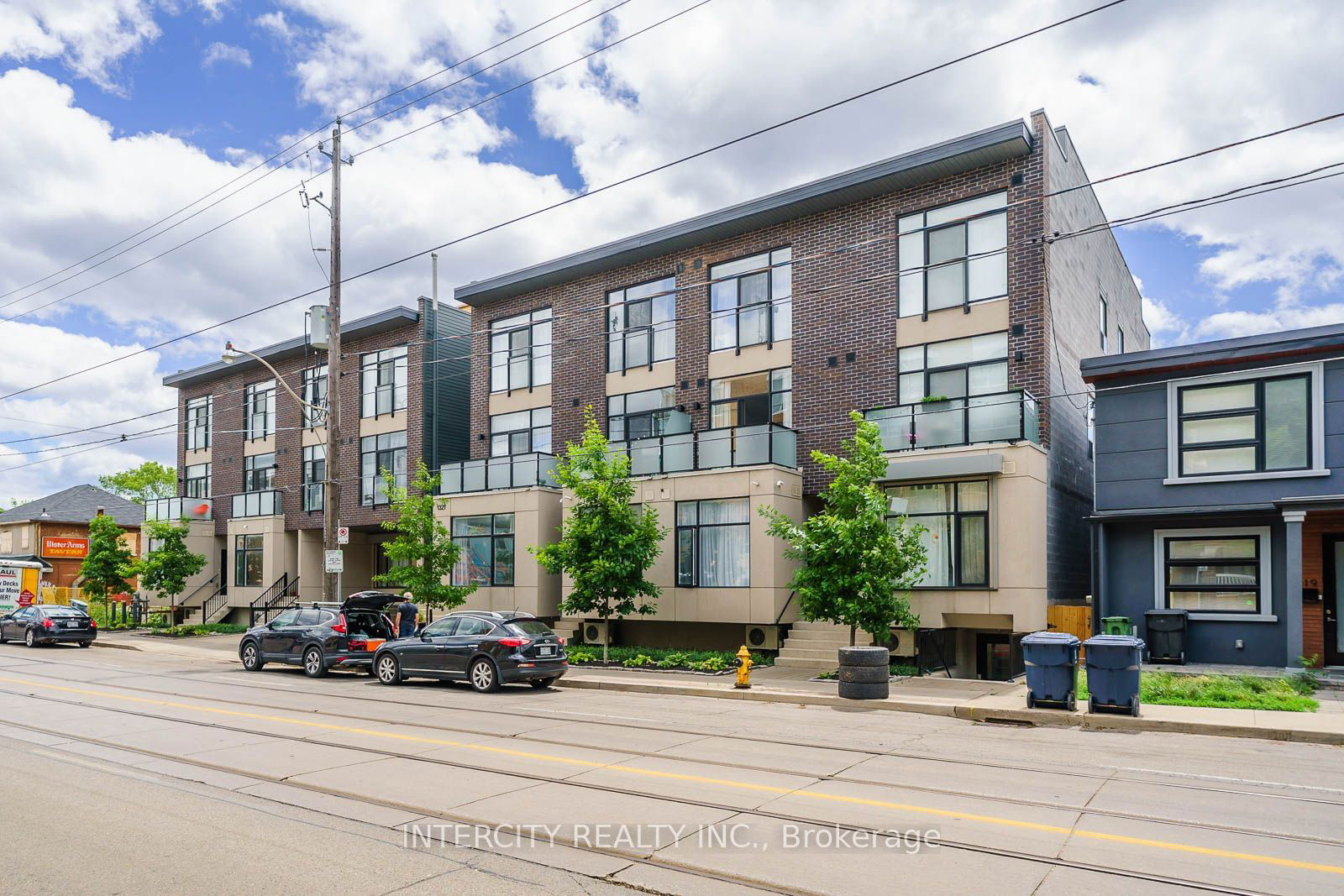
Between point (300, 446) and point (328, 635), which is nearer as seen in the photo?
point (328, 635)

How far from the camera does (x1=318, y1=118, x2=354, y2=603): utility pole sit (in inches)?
903

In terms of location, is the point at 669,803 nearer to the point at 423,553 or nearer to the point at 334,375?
the point at 334,375

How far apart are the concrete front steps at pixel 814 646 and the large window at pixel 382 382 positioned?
18979 millimetres

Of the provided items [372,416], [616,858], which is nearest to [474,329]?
[372,416]

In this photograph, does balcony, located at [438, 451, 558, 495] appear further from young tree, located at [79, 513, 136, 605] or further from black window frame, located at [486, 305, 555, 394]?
young tree, located at [79, 513, 136, 605]

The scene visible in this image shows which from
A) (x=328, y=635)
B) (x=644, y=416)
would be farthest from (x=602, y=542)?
(x=328, y=635)

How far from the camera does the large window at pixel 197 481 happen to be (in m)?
43.8

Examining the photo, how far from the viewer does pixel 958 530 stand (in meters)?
20.8

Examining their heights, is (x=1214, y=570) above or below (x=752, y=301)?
below

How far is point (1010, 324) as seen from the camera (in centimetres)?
2119

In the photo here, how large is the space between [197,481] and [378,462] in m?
14.2

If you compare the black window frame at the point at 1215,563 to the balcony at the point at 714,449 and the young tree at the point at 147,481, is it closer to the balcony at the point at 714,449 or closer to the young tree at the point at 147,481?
the balcony at the point at 714,449

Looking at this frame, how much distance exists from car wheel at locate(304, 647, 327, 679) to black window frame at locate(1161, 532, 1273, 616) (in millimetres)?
17778

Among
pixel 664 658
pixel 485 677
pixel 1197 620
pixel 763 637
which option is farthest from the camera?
pixel 763 637
